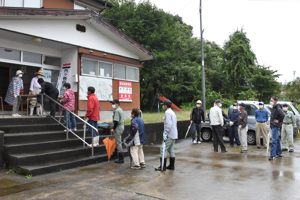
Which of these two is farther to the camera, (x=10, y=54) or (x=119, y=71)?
(x=119, y=71)

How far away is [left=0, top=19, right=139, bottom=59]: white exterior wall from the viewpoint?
12.7m

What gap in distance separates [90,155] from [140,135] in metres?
1.90

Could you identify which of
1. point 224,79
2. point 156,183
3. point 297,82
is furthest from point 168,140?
point 297,82

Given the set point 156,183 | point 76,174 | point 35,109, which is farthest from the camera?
point 35,109

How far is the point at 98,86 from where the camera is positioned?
16344 millimetres

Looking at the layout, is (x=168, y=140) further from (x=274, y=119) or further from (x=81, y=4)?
(x=81, y=4)

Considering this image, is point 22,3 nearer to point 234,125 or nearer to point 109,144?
point 109,144

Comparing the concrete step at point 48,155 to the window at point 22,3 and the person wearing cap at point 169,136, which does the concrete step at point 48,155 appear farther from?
the window at point 22,3

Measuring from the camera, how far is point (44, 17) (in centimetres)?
1348

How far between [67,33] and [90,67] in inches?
81.4

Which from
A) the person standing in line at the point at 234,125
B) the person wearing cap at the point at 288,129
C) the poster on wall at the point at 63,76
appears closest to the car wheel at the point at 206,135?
the person standing in line at the point at 234,125

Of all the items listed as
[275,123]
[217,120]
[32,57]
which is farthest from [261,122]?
[32,57]

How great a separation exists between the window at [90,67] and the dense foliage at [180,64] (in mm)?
11241

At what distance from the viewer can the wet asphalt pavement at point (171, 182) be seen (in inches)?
281
